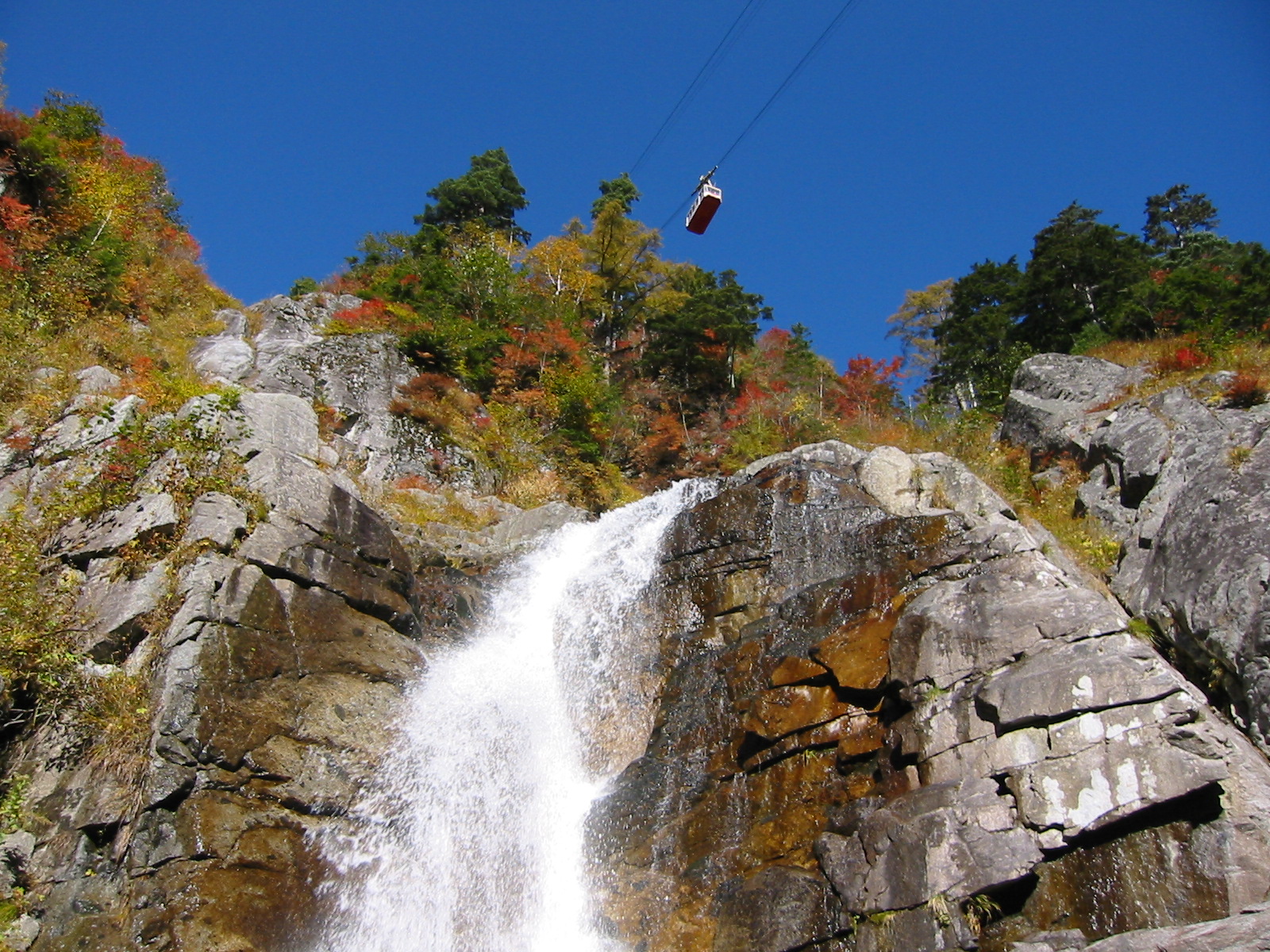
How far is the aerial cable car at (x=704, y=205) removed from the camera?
39.9 feet

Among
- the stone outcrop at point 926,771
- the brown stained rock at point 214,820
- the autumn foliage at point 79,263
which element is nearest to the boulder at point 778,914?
the stone outcrop at point 926,771

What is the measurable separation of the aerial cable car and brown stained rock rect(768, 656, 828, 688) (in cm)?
755

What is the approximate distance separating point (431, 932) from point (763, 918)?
4150 millimetres

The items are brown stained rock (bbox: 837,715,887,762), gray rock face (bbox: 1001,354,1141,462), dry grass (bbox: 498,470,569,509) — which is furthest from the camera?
dry grass (bbox: 498,470,569,509)

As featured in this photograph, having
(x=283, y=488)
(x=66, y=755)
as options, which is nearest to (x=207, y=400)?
(x=283, y=488)

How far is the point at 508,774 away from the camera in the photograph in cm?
1051

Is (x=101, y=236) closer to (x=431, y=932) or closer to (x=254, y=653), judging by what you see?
(x=254, y=653)

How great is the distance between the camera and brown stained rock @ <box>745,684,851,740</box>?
8.86 metres

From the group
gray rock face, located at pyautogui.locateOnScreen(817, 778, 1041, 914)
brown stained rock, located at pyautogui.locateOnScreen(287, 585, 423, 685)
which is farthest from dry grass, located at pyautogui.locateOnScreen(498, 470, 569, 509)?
gray rock face, located at pyautogui.locateOnScreen(817, 778, 1041, 914)

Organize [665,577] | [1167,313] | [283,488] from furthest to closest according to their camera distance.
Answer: [1167,313]
[665,577]
[283,488]

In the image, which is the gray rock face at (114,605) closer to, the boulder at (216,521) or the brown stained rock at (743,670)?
the boulder at (216,521)

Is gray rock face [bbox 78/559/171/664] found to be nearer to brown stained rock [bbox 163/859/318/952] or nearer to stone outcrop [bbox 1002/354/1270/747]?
brown stained rock [bbox 163/859/318/952]

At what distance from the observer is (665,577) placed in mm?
13258

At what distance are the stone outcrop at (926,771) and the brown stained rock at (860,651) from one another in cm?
4
